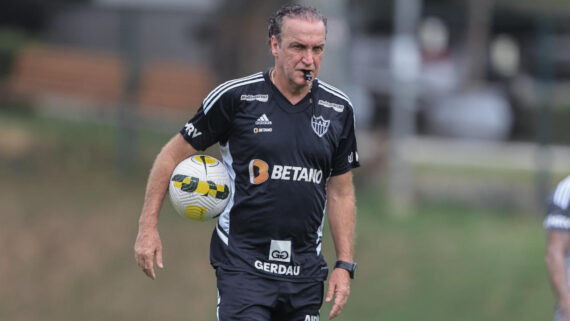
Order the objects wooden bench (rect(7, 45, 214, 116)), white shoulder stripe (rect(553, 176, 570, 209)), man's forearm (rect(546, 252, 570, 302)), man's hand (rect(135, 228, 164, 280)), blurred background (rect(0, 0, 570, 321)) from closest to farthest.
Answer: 1. man's hand (rect(135, 228, 164, 280))
2. man's forearm (rect(546, 252, 570, 302))
3. white shoulder stripe (rect(553, 176, 570, 209))
4. blurred background (rect(0, 0, 570, 321))
5. wooden bench (rect(7, 45, 214, 116))

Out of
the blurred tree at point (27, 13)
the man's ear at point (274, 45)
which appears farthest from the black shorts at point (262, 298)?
the blurred tree at point (27, 13)

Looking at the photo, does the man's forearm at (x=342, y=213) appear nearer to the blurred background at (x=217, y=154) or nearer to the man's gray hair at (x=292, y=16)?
the man's gray hair at (x=292, y=16)

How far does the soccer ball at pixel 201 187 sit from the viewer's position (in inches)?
239

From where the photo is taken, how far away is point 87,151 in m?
16.1

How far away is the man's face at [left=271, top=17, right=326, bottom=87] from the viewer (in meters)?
5.85

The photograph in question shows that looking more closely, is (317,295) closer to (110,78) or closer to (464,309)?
(464,309)

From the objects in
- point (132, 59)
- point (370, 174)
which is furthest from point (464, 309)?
point (132, 59)

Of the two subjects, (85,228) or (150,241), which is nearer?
(150,241)

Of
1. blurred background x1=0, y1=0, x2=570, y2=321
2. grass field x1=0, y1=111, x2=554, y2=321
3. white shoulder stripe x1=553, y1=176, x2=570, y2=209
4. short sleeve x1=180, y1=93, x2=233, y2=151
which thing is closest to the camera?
short sleeve x1=180, y1=93, x2=233, y2=151

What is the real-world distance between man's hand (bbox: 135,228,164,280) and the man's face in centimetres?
112

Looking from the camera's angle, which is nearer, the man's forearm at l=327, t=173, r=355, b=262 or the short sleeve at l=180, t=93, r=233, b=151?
the short sleeve at l=180, t=93, r=233, b=151

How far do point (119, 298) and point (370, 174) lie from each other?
4147 millimetres

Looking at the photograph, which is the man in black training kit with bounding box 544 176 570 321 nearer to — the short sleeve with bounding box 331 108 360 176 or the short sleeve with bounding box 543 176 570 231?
the short sleeve with bounding box 543 176 570 231

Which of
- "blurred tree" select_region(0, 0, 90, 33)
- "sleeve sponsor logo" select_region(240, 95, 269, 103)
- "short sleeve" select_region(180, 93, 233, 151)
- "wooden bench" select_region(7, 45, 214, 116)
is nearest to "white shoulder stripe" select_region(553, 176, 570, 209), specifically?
"sleeve sponsor logo" select_region(240, 95, 269, 103)
